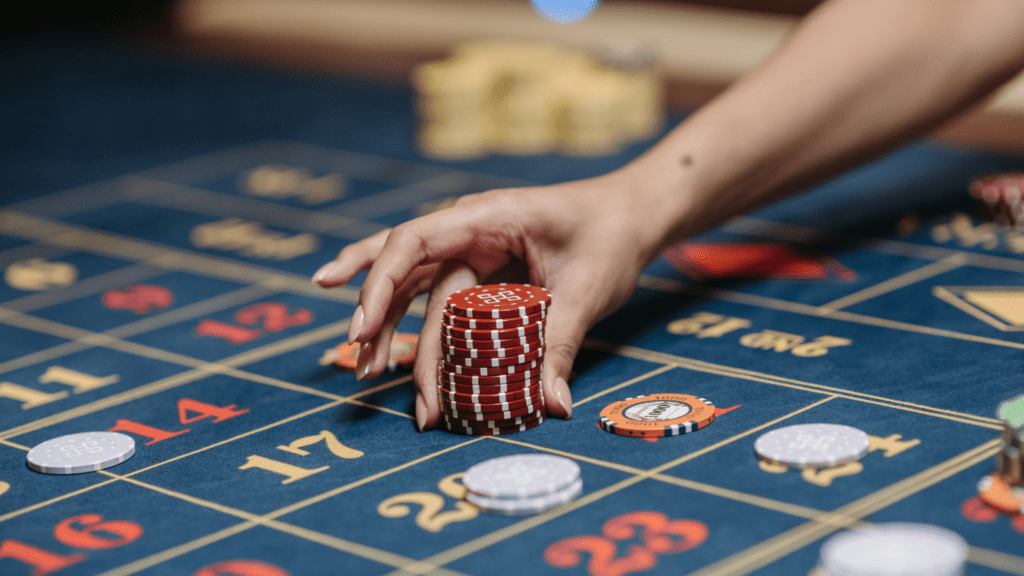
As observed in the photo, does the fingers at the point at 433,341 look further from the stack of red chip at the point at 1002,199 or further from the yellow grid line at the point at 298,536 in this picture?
the stack of red chip at the point at 1002,199

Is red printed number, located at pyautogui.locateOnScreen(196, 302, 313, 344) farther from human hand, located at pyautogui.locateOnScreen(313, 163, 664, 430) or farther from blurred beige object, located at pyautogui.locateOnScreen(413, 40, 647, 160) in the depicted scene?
blurred beige object, located at pyautogui.locateOnScreen(413, 40, 647, 160)

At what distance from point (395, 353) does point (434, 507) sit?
889 mm

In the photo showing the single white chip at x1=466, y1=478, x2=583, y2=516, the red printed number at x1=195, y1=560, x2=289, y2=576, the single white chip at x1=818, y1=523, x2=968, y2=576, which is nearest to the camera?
the single white chip at x1=818, y1=523, x2=968, y2=576

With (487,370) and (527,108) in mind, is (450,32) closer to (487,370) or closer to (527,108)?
(527,108)

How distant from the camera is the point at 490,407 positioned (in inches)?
92.6

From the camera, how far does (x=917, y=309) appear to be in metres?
2.98

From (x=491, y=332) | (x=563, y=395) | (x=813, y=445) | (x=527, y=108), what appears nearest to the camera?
(x=813, y=445)

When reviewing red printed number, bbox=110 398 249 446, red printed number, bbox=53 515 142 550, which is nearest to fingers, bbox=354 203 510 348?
red printed number, bbox=110 398 249 446

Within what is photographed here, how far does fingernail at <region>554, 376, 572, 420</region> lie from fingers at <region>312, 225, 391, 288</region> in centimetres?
47

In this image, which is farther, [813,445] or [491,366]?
[491,366]

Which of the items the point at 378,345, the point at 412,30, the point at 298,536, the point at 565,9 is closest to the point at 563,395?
the point at 378,345

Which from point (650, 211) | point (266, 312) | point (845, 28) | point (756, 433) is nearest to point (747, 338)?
point (650, 211)

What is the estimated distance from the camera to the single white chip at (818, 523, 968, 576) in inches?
64.6

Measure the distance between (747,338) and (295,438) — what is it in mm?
1058
